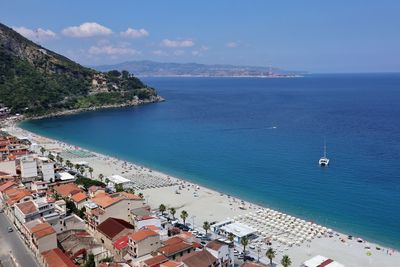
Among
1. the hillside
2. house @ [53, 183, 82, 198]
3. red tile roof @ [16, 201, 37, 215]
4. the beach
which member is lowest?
the beach

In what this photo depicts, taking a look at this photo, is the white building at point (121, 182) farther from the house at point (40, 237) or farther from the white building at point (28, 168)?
the house at point (40, 237)

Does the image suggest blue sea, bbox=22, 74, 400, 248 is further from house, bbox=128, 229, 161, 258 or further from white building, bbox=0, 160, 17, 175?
white building, bbox=0, 160, 17, 175

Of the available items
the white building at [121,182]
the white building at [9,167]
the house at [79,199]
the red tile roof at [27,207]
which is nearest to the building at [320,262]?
the house at [79,199]

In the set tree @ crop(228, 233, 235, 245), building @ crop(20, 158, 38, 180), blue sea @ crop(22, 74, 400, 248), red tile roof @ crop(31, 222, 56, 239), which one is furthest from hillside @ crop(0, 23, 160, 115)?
tree @ crop(228, 233, 235, 245)

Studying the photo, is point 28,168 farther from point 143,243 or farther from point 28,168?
point 143,243

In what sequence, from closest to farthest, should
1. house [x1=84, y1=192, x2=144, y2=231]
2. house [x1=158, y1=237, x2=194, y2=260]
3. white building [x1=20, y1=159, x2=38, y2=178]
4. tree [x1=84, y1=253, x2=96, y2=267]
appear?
tree [x1=84, y1=253, x2=96, y2=267] → house [x1=158, y1=237, x2=194, y2=260] → house [x1=84, y1=192, x2=144, y2=231] → white building [x1=20, y1=159, x2=38, y2=178]

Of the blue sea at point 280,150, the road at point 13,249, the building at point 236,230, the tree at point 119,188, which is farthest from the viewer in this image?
the blue sea at point 280,150

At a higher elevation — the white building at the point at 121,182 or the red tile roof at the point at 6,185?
the red tile roof at the point at 6,185
